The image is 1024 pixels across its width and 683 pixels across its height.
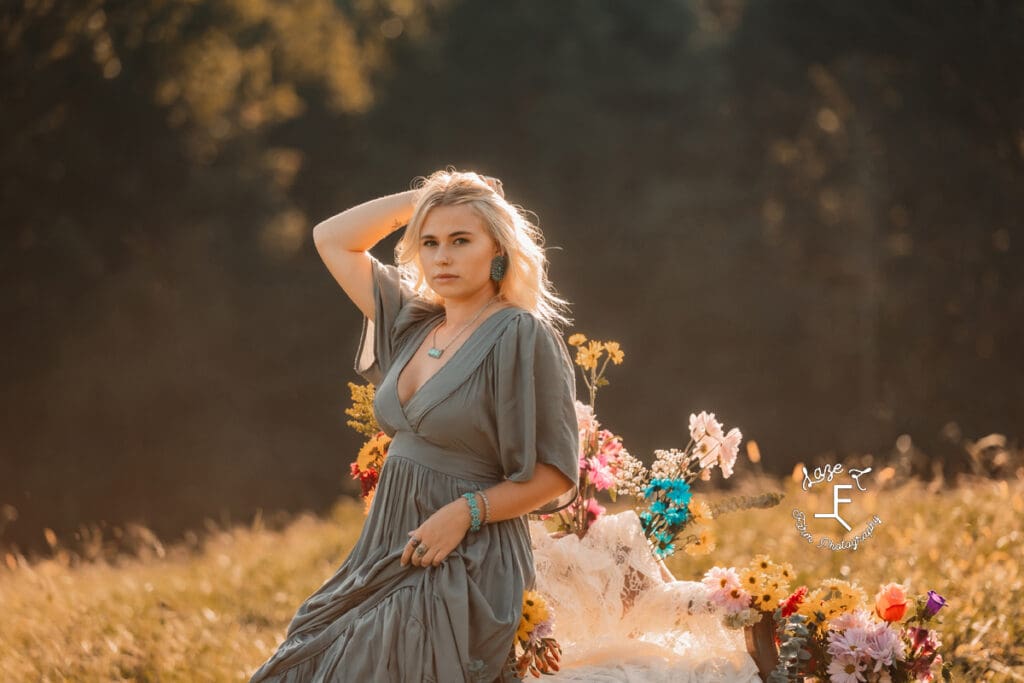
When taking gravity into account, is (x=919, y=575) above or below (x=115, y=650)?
above

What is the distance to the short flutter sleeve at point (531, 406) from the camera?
292cm

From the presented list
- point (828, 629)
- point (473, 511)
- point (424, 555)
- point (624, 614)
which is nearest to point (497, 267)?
point (473, 511)

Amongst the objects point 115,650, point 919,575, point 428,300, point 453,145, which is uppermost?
point 453,145

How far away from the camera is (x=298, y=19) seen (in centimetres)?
1583

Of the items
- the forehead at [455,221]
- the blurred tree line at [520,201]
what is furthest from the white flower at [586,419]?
the blurred tree line at [520,201]

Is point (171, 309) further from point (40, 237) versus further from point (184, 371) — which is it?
point (40, 237)

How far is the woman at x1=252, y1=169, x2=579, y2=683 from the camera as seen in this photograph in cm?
288

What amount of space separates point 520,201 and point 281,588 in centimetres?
1249

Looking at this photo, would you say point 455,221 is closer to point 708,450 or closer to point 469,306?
point 469,306

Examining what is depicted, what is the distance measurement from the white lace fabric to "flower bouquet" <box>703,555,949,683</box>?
0.11 m

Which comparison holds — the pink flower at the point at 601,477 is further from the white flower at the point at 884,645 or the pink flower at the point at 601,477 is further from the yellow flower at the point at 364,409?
the white flower at the point at 884,645

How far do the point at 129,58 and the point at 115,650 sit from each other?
7870mm

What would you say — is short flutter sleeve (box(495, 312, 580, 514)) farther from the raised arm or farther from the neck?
the raised arm

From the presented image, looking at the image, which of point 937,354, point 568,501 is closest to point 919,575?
point 568,501
